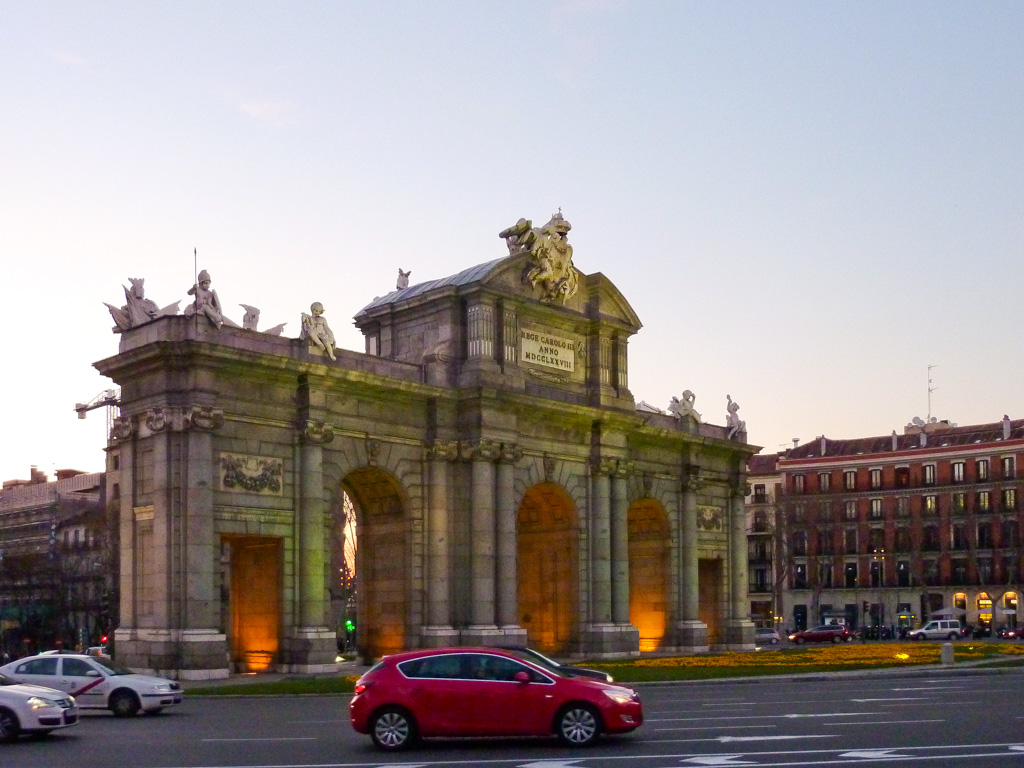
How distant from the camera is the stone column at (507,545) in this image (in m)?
50.2

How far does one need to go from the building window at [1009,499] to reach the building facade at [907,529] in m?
0.08

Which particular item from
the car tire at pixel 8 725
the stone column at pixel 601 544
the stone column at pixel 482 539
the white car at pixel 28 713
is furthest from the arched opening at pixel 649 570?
the car tire at pixel 8 725

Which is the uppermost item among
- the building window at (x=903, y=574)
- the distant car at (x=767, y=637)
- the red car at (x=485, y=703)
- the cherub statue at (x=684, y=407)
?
the cherub statue at (x=684, y=407)

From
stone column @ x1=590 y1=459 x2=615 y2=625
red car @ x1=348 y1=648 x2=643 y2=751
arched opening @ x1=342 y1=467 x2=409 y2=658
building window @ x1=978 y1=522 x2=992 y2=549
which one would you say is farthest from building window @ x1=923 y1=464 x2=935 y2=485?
red car @ x1=348 y1=648 x2=643 y2=751

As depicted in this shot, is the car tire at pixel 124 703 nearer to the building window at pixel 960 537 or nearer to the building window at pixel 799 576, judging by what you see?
the building window at pixel 960 537

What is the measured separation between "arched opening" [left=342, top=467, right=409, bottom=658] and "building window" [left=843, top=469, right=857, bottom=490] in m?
70.8

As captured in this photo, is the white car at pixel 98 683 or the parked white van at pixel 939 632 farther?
the parked white van at pixel 939 632

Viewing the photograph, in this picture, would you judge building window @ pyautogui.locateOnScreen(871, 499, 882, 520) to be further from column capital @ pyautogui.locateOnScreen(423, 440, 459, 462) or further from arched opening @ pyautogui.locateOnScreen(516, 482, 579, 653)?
column capital @ pyautogui.locateOnScreen(423, 440, 459, 462)

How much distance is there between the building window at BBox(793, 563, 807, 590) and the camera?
115625 millimetres

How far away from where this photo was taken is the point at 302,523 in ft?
148

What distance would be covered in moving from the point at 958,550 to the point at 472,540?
68519 mm

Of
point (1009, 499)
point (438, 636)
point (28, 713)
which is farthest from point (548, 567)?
point (1009, 499)

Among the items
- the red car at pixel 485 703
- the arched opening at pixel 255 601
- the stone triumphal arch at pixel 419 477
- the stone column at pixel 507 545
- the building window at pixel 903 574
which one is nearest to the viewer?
the red car at pixel 485 703

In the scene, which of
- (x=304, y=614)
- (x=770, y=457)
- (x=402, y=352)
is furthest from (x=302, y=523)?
(x=770, y=457)
